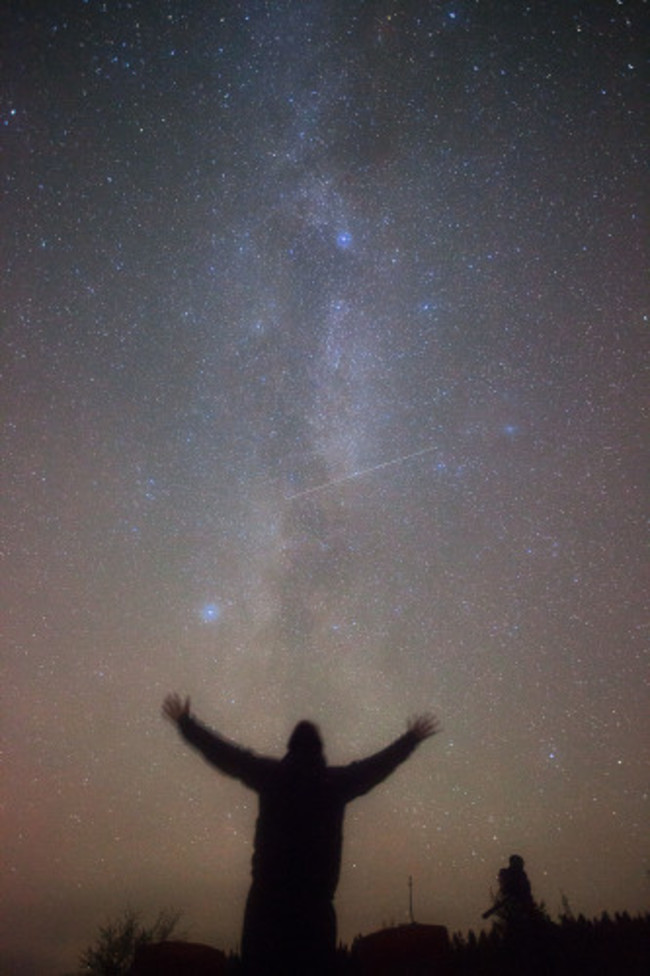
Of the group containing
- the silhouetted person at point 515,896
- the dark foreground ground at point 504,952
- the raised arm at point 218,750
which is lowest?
the dark foreground ground at point 504,952

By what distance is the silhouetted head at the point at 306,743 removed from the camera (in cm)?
264

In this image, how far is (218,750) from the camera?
266 centimetres

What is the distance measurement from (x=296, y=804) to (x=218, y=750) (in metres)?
0.46

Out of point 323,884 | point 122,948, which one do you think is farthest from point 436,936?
point 122,948

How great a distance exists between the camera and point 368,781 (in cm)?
265

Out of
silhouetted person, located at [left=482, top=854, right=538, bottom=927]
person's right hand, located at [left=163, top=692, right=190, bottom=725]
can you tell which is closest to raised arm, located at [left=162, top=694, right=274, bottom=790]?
person's right hand, located at [left=163, top=692, right=190, bottom=725]

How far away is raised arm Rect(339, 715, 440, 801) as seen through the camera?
8.54 feet

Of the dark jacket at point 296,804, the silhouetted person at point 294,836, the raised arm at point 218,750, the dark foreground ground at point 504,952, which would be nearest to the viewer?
the silhouetted person at point 294,836

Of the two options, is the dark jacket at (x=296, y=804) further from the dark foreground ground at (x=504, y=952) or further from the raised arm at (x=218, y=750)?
the dark foreground ground at (x=504, y=952)

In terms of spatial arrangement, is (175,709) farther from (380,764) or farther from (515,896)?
(515,896)

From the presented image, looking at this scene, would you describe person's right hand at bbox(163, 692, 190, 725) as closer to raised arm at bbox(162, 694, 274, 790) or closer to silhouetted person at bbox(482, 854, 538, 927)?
raised arm at bbox(162, 694, 274, 790)

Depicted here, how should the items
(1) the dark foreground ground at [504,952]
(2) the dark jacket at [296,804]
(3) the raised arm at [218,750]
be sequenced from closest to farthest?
(2) the dark jacket at [296,804], (3) the raised arm at [218,750], (1) the dark foreground ground at [504,952]

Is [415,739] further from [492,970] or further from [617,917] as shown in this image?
[617,917]

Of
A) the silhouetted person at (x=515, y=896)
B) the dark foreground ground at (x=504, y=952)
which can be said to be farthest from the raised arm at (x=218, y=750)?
the silhouetted person at (x=515, y=896)
